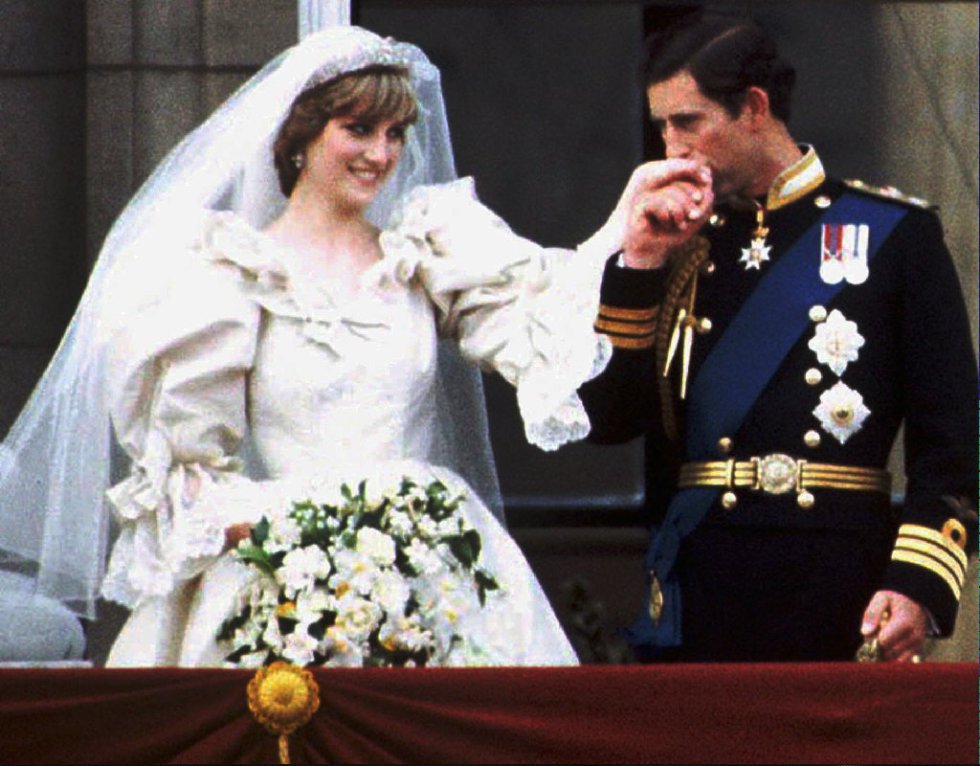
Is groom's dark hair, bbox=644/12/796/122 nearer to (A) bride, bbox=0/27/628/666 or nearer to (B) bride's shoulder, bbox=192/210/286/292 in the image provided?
(A) bride, bbox=0/27/628/666

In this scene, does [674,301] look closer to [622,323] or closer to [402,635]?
[622,323]

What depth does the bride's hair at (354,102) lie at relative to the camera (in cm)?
468

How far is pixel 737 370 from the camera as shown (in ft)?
15.4

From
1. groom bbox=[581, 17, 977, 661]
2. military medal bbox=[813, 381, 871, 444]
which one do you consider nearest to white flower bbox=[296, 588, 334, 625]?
groom bbox=[581, 17, 977, 661]

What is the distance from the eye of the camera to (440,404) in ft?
15.8

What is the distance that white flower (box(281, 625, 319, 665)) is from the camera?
4.25 metres

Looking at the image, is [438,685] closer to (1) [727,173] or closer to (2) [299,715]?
(2) [299,715]

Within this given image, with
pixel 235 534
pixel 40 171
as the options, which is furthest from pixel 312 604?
pixel 40 171

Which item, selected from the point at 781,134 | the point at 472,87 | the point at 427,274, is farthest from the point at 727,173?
the point at 472,87

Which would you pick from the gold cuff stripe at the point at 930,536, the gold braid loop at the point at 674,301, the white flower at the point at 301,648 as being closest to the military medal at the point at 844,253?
the gold braid loop at the point at 674,301

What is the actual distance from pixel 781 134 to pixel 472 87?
5.82ft

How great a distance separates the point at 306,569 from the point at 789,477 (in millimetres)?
801

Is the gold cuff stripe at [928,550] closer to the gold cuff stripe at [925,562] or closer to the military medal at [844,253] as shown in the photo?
the gold cuff stripe at [925,562]

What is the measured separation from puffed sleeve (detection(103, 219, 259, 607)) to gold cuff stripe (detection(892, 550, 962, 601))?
3.31 ft
